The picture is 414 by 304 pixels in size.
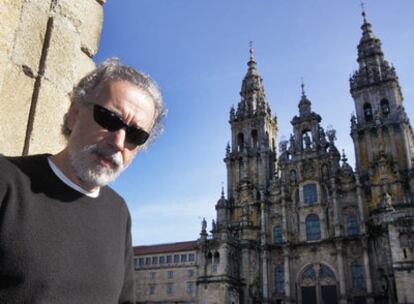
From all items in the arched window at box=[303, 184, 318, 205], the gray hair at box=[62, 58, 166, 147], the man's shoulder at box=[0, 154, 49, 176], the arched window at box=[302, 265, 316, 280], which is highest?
the arched window at box=[303, 184, 318, 205]

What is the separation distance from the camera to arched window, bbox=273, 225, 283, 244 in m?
32.0

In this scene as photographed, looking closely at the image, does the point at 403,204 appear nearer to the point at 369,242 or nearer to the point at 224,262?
the point at 369,242

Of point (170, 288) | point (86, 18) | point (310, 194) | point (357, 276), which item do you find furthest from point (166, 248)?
point (86, 18)

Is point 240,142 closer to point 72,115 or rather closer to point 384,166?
point 384,166

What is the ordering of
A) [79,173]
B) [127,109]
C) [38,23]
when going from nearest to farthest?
[79,173]
[127,109]
[38,23]

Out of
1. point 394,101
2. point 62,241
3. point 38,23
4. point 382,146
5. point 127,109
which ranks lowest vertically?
point 62,241

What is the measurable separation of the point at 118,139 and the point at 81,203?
0.34 metres

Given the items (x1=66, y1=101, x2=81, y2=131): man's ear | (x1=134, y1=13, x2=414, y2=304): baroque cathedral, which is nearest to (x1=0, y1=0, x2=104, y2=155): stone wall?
(x1=66, y1=101, x2=81, y2=131): man's ear

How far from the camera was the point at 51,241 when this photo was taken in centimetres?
145

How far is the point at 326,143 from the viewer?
3350 cm

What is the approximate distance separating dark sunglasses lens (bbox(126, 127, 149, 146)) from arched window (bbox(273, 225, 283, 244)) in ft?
103

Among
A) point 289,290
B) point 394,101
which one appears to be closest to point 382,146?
point 394,101

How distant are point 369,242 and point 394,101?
11.6 meters

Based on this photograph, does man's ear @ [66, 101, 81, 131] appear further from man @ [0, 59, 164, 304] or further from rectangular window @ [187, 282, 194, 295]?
rectangular window @ [187, 282, 194, 295]
